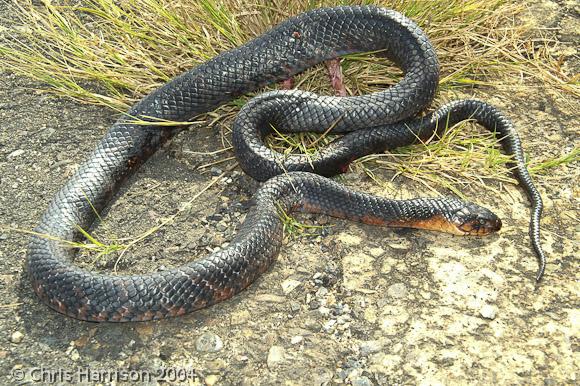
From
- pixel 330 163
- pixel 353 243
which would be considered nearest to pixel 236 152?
pixel 330 163

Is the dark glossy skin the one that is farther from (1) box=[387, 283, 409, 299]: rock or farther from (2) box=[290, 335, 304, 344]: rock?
(2) box=[290, 335, 304, 344]: rock

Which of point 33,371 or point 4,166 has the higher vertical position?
point 4,166

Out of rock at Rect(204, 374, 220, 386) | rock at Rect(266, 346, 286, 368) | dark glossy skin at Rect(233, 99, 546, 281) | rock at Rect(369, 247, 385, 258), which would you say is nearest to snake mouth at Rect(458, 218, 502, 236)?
dark glossy skin at Rect(233, 99, 546, 281)

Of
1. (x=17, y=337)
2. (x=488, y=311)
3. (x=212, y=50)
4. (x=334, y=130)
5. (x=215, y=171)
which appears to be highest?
(x=212, y=50)

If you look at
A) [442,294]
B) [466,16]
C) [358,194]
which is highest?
[466,16]

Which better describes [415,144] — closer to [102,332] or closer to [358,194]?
[358,194]

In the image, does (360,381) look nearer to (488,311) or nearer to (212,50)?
(488,311)

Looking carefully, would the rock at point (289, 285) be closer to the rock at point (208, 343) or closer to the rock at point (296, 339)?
the rock at point (296, 339)

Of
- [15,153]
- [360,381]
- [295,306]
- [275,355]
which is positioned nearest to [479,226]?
[295,306]
